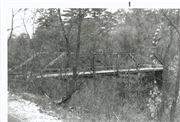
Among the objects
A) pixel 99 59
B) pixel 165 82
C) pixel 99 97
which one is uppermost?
pixel 99 59

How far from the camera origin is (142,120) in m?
5.00

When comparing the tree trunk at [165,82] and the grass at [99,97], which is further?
the grass at [99,97]

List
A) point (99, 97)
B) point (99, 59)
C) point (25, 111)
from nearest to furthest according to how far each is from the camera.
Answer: point (25, 111)
point (99, 59)
point (99, 97)

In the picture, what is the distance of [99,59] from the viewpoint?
494cm

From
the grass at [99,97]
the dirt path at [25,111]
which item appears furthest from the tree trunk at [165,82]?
the dirt path at [25,111]

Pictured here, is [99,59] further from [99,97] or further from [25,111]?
[25,111]

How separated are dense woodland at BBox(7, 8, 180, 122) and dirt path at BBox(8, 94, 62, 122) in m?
0.19

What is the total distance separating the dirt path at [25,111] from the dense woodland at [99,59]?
194 mm

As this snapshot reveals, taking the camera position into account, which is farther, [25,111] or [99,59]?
[99,59]

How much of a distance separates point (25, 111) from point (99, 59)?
68.2 inches

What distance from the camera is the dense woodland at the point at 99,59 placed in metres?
4.57

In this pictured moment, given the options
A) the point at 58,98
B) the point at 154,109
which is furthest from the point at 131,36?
the point at 58,98

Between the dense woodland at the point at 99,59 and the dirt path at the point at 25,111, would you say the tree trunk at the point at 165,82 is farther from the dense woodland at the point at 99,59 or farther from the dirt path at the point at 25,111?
the dirt path at the point at 25,111

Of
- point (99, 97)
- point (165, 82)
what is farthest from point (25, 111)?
point (165, 82)
